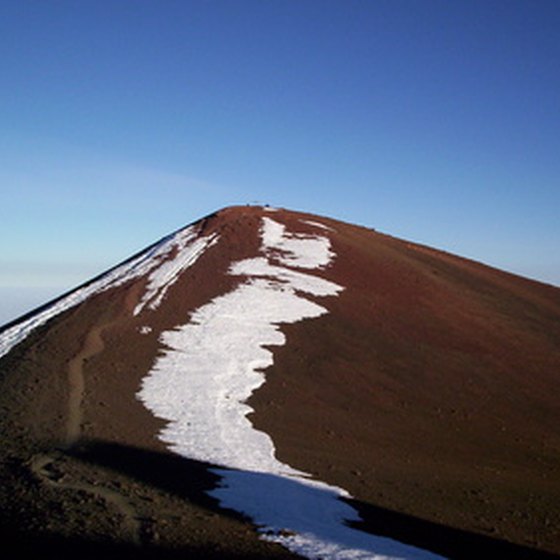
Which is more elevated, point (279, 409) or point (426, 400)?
point (426, 400)

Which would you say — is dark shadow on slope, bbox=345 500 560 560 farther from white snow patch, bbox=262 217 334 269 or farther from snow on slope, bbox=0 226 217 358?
white snow patch, bbox=262 217 334 269

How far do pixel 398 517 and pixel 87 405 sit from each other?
33.7ft

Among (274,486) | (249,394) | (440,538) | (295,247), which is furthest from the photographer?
(295,247)

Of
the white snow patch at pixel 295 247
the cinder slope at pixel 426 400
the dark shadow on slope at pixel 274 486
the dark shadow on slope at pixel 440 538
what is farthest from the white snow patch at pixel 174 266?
the dark shadow on slope at pixel 440 538

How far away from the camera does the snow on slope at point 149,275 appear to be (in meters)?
29.3

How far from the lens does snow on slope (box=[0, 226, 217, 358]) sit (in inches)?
1153

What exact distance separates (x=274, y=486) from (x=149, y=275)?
21.4 metres

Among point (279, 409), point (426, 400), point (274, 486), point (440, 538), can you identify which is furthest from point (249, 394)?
point (440, 538)

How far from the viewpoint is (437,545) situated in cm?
1117

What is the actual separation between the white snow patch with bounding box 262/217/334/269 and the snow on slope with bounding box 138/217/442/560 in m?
0.06

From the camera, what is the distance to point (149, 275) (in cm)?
3372

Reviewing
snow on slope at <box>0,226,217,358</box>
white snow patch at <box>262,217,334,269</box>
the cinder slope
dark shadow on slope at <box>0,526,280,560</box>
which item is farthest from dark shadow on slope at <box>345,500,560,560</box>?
white snow patch at <box>262,217,334,269</box>

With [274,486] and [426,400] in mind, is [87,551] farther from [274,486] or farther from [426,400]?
[426,400]

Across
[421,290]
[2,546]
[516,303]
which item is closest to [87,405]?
[2,546]
